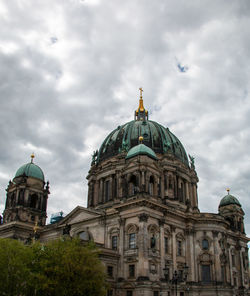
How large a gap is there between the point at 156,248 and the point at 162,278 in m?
3.66

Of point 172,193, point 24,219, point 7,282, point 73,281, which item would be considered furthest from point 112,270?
point 24,219

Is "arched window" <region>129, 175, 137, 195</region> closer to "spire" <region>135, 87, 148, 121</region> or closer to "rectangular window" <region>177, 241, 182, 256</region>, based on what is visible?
"rectangular window" <region>177, 241, 182, 256</region>

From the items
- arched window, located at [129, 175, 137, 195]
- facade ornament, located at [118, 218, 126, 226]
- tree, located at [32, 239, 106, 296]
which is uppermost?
arched window, located at [129, 175, 137, 195]

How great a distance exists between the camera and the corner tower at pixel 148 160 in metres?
52.1

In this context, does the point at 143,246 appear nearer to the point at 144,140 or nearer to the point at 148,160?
the point at 148,160

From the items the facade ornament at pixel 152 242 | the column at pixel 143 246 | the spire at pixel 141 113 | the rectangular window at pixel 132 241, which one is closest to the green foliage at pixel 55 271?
the column at pixel 143 246

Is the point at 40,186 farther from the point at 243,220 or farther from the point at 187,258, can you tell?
the point at 243,220

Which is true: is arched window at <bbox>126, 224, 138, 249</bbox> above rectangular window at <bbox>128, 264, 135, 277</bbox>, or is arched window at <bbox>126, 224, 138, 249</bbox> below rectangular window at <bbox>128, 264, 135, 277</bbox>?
above

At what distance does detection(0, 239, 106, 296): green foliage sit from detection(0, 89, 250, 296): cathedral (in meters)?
7.23

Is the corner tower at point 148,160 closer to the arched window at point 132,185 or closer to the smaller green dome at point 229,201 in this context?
the arched window at point 132,185

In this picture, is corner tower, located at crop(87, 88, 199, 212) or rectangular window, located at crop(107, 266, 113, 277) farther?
corner tower, located at crop(87, 88, 199, 212)

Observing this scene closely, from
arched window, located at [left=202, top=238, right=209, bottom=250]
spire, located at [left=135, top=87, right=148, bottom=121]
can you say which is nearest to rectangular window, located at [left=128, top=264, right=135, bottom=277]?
arched window, located at [left=202, top=238, right=209, bottom=250]

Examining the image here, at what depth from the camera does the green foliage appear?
3152 cm

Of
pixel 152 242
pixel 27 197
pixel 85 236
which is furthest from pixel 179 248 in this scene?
pixel 27 197
